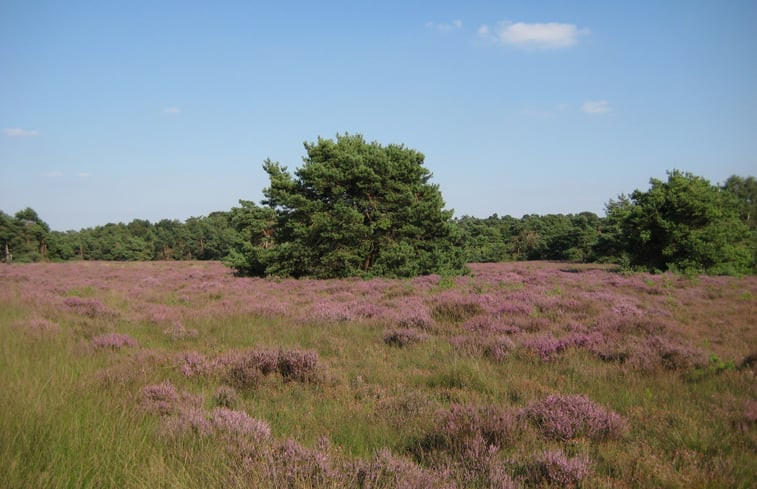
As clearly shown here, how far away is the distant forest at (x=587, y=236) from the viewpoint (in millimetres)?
23172

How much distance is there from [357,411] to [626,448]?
2.47m

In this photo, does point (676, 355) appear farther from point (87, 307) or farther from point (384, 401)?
point (87, 307)

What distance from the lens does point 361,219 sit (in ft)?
67.9

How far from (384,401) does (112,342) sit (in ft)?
17.6

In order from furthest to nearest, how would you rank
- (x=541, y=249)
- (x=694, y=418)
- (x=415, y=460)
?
1. (x=541, y=249)
2. (x=694, y=418)
3. (x=415, y=460)

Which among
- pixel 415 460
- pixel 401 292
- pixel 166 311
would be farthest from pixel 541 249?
pixel 415 460

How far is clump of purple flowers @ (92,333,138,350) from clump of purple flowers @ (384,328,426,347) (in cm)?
456

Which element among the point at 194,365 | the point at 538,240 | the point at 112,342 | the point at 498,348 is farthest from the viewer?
the point at 538,240

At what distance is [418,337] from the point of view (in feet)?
24.9

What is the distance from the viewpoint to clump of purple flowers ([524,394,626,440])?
360 centimetres

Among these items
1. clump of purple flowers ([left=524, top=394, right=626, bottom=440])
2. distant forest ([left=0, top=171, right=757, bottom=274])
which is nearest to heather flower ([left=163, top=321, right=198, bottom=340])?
clump of purple flowers ([left=524, top=394, right=626, bottom=440])

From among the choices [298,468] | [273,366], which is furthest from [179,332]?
[298,468]

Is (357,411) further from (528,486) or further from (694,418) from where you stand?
(694,418)

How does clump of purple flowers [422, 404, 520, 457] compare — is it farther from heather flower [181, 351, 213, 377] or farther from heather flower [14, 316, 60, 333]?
heather flower [14, 316, 60, 333]
